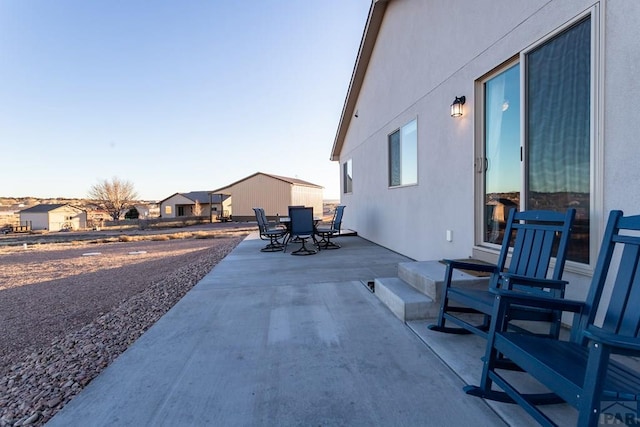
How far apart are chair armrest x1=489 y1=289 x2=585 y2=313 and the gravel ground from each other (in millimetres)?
2421

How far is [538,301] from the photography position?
1.49 metres

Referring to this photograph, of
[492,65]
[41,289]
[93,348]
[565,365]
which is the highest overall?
[492,65]

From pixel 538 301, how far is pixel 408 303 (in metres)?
1.32

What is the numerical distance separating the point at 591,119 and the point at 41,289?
884 centimetres

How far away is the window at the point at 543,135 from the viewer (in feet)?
8.05

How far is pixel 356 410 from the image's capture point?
5.28 ft

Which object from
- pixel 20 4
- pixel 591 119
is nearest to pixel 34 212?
pixel 20 4

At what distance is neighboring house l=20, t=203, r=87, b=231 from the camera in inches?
1390

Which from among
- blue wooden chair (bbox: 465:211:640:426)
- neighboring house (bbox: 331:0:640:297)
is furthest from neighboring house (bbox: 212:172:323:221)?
blue wooden chair (bbox: 465:211:640:426)

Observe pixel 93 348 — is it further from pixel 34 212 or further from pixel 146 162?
pixel 34 212

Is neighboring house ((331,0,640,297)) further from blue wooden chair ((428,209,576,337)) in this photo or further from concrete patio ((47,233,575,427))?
concrete patio ((47,233,575,427))

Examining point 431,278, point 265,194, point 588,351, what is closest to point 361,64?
point 431,278

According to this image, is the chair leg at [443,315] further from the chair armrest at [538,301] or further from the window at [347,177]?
the window at [347,177]

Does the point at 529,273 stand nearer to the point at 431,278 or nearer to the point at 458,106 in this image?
the point at 431,278
